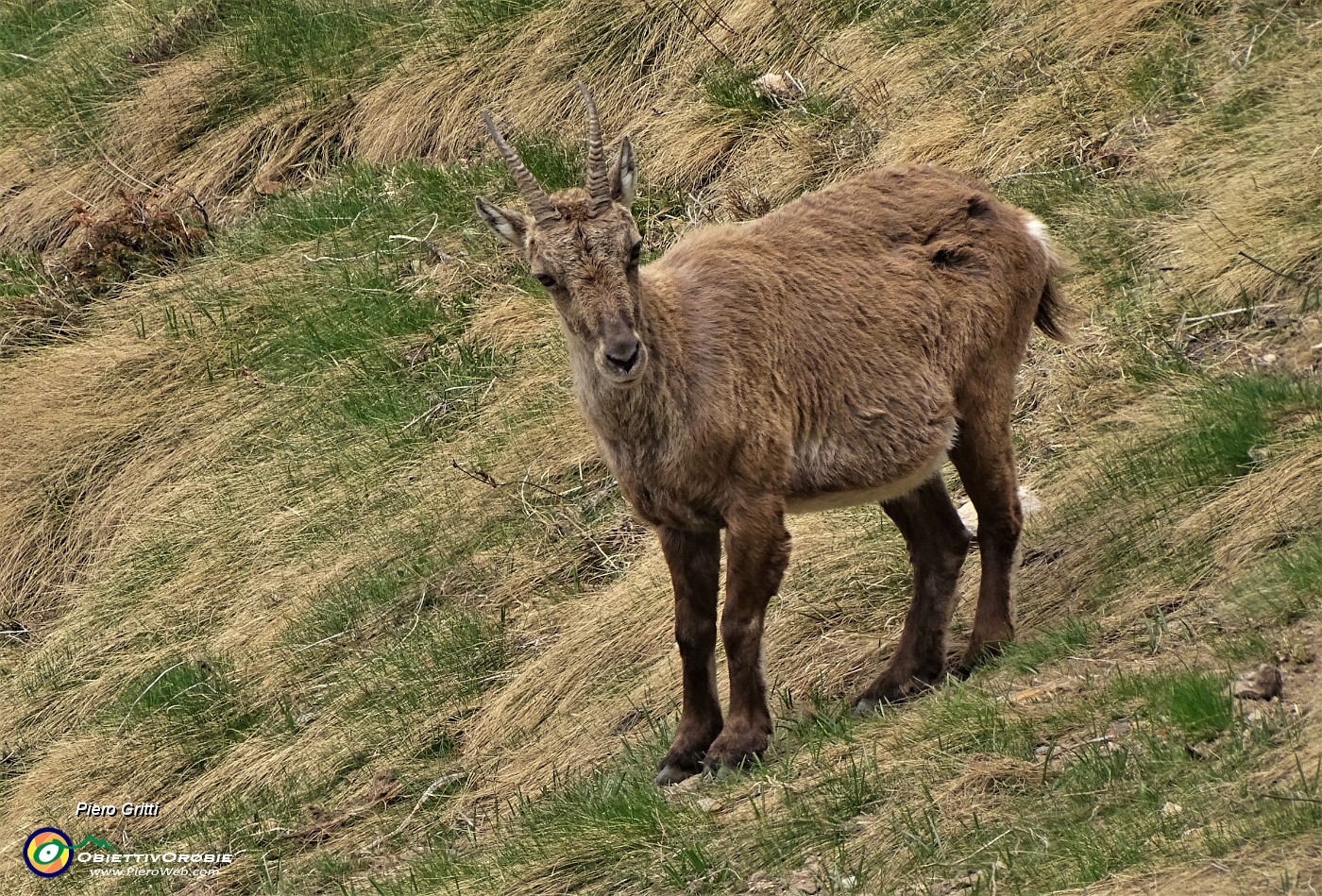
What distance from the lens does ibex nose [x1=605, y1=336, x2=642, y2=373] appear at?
19.7ft

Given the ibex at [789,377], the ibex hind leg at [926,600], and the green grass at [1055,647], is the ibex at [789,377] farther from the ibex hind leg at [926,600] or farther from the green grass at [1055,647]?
the green grass at [1055,647]

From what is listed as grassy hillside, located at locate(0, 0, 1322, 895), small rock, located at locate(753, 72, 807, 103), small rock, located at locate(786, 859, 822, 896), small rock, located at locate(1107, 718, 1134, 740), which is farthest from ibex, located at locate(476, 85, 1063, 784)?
small rock, located at locate(753, 72, 807, 103)

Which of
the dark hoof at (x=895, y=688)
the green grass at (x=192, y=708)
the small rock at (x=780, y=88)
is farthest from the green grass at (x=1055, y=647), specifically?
the small rock at (x=780, y=88)

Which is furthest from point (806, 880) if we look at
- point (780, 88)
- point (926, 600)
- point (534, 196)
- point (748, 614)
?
point (780, 88)

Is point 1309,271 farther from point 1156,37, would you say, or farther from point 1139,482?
point 1156,37

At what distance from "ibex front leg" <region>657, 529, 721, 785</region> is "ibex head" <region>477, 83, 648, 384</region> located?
857 mm

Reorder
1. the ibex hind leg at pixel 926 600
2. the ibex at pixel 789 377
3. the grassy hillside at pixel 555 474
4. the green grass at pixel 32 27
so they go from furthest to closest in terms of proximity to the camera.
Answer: the green grass at pixel 32 27
the ibex hind leg at pixel 926 600
the ibex at pixel 789 377
the grassy hillside at pixel 555 474

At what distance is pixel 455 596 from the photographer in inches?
357

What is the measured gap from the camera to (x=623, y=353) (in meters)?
6.02

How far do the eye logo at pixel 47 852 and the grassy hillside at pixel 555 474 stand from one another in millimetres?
86

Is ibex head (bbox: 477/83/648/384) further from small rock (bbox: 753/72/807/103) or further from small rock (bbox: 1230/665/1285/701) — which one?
small rock (bbox: 753/72/807/103)

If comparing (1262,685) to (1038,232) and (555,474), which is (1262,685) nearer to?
(1038,232)

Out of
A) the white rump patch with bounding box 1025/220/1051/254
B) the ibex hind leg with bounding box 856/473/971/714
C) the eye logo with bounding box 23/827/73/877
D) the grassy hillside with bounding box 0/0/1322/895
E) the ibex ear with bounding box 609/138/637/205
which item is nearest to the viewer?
the grassy hillside with bounding box 0/0/1322/895

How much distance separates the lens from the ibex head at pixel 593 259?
6082 mm
